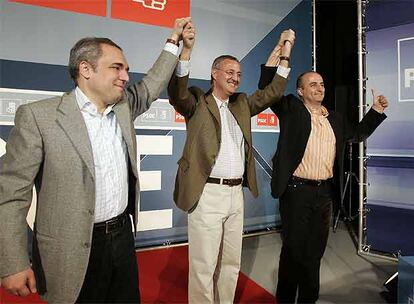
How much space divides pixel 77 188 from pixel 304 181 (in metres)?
1.51

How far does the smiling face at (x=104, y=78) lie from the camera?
1392 mm

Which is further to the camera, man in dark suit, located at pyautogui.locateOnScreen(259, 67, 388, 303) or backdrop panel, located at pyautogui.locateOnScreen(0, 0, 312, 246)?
backdrop panel, located at pyautogui.locateOnScreen(0, 0, 312, 246)

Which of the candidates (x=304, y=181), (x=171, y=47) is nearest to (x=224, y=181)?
(x=304, y=181)

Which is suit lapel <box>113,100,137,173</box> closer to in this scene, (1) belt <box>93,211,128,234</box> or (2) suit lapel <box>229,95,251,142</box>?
(1) belt <box>93,211,128,234</box>

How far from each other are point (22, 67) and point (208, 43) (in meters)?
1.81

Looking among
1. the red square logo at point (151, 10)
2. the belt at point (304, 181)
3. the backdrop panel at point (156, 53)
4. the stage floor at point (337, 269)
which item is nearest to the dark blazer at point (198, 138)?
the belt at point (304, 181)

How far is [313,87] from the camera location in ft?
7.80

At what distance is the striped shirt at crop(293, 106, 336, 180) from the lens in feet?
7.62

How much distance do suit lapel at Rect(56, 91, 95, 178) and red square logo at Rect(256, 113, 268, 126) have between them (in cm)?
306

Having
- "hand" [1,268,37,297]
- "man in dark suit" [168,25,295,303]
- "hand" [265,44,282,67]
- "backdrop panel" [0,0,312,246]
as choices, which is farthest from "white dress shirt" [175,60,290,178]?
"backdrop panel" [0,0,312,246]

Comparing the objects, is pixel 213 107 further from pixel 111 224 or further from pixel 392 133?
pixel 392 133

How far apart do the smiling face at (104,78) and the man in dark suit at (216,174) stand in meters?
0.47

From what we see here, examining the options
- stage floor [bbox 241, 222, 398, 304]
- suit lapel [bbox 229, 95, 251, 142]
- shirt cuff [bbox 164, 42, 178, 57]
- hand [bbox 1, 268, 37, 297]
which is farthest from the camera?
stage floor [bbox 241, 222, 398, 304]

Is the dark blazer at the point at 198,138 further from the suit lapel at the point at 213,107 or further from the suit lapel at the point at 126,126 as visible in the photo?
the suit lapel at the point at 126,126
